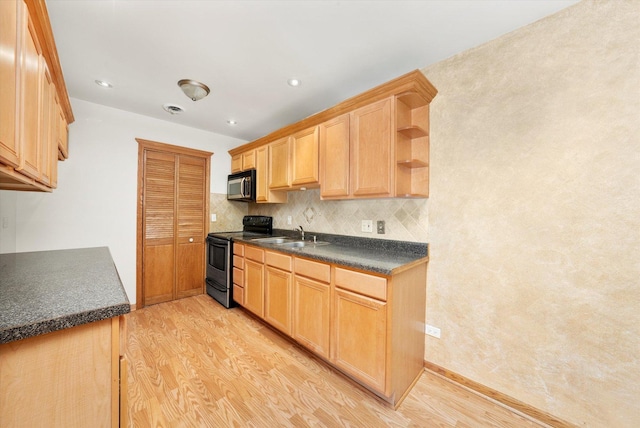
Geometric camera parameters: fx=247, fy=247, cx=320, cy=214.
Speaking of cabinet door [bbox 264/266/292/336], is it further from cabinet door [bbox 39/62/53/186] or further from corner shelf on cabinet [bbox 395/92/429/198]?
cabinet door [bbox 39/62/53/186]

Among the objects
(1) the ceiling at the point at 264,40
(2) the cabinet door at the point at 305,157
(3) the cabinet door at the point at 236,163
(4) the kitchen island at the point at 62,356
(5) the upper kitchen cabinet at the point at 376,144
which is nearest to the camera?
(4) the kitchen island at the point at 62,356

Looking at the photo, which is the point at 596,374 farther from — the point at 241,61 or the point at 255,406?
the point at 241,61

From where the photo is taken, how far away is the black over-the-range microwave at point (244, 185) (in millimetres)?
3359

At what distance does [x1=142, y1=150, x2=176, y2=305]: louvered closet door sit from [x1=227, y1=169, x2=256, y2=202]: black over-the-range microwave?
79 cm

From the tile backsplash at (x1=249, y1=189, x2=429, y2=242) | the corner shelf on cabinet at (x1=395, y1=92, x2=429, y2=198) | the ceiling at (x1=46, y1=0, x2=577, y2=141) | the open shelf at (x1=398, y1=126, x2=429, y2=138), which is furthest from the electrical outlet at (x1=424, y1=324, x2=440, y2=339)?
the ceiling at (x1=46, y1=0, x2=577, y2=141)

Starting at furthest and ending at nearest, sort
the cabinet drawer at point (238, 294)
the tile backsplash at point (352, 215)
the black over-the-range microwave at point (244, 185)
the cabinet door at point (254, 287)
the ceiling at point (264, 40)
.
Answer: the black over-the-range microwave at point (244, 185) < the cabinet drawer at point (238, 294) < the cabinet door at point (254, 287) < the tile backsplash at point (352, 215) < the ceiling at point (264, 40)

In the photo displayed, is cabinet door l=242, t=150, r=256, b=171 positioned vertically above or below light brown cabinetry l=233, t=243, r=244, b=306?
above

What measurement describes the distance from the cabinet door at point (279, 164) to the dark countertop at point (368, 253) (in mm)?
732

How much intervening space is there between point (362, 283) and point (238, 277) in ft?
6.15

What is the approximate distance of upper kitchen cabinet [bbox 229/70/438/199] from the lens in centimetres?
186

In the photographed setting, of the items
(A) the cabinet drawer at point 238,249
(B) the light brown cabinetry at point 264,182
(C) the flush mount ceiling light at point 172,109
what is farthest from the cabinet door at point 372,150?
(C) the flush mount ceiling light at point 172,109

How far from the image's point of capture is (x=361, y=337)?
1719 mm

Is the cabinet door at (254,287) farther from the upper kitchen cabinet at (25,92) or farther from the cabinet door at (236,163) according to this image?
the upper kitchen cabinet at (25,92)

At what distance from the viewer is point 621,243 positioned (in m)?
1.30
